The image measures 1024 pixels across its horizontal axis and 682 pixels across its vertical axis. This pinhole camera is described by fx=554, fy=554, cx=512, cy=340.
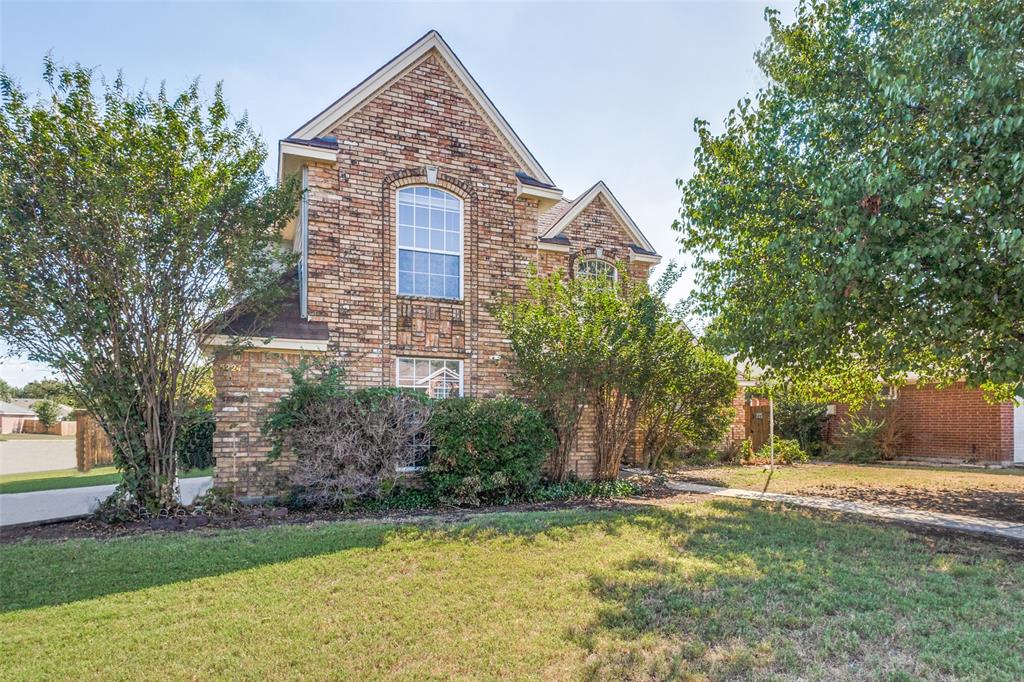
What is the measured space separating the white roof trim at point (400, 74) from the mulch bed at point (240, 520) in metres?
7.10

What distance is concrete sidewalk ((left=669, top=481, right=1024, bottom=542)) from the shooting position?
803 centimetres

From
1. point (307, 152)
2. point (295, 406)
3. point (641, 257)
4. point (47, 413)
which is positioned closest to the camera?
point (295, 406)

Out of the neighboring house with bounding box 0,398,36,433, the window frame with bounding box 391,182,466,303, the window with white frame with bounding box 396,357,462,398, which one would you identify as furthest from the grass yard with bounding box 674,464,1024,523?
the neighboring house with bounding box 0,398,36,433

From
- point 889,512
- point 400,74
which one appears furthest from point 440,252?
point 889,512

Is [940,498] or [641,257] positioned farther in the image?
[641,257]

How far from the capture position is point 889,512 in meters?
9.27

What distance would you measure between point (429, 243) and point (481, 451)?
467 centimetres

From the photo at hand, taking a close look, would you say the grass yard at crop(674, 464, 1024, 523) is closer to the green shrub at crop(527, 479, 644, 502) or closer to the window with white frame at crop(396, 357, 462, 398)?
the green shrub at crop(527, 479, 644, 502)

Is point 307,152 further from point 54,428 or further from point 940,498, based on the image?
point 54,428

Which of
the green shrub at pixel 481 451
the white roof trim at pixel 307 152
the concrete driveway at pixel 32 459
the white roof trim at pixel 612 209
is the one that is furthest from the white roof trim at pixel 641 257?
the concrete driveway at pixel 32 459

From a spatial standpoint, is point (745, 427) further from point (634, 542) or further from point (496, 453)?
point (634, 542)

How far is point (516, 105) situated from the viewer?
1307 cm

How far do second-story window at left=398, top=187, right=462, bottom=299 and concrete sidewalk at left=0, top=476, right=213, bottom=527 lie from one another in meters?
5.64

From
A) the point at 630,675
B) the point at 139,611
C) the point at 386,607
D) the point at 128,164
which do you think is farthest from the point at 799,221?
the point at 128,164
